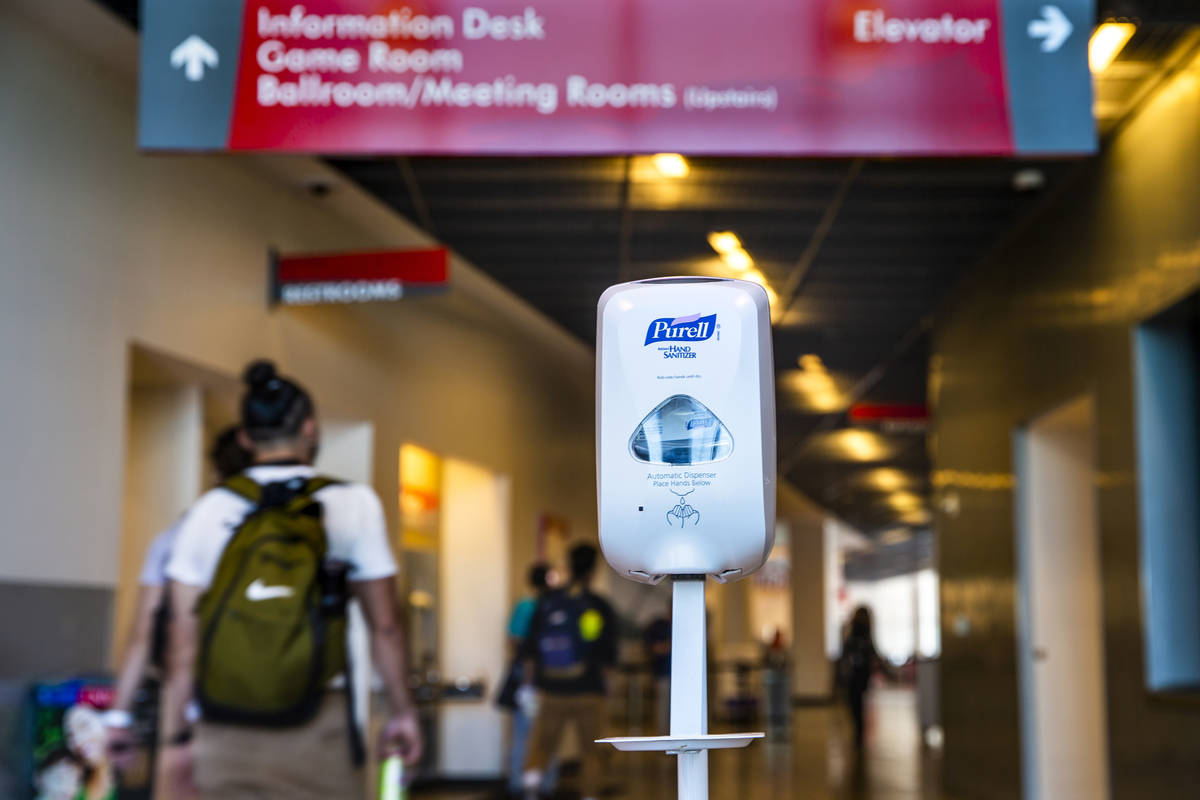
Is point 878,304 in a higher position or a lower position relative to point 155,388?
higher

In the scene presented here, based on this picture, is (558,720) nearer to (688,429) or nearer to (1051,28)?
(1051,28)

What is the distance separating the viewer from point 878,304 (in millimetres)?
10086

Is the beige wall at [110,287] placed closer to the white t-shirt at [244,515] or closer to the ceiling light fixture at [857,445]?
the white t-shirt at [244,515]

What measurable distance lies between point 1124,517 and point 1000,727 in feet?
8.95

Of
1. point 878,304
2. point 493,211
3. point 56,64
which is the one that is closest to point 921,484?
point 878,304

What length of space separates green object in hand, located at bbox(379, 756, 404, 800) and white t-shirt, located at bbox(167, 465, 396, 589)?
0.40 meters

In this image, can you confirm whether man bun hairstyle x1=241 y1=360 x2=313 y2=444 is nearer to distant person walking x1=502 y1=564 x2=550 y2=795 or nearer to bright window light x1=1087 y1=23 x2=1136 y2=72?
bright window light x1=1087 y1=23 x2=1136 y2=72

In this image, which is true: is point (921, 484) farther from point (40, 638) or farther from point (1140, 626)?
point (40, 638)

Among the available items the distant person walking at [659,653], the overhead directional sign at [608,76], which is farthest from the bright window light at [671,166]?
the distant person walking at [659,653]

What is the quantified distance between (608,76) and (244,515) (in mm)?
1697

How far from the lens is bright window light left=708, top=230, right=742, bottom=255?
810 cm

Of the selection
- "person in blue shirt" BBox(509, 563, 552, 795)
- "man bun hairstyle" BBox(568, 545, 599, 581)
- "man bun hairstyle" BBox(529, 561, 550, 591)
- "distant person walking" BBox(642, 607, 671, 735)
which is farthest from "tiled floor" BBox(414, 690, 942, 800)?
"man bun hairstyle" BBox(568, 545, 599, 581)

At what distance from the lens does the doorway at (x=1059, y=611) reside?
7711 mm

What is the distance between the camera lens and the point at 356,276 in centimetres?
698
